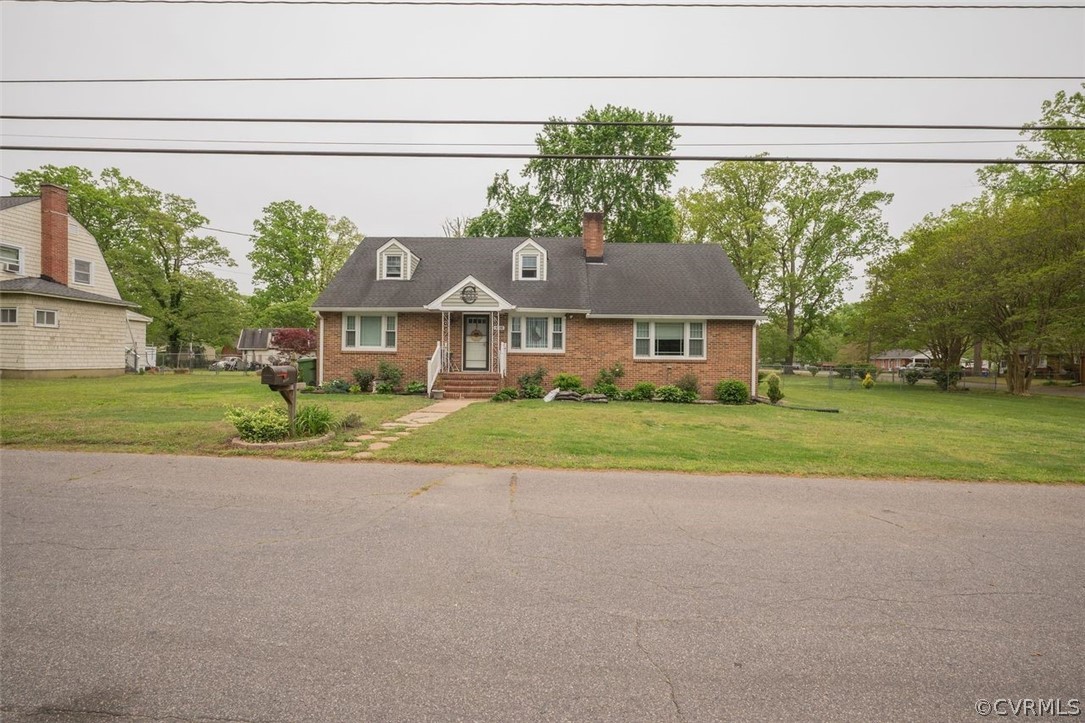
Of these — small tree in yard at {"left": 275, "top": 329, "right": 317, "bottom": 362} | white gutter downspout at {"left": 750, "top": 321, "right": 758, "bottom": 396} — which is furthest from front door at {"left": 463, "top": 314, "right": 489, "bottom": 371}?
small tree in yard at {"left": 275, "top": 329, "right": 317, "bottom": 362}

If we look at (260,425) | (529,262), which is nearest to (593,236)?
(529,262)

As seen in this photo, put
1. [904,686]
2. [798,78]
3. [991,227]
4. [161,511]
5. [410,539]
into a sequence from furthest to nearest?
[991,227], [798,78], [161,511], [410,539], [904,686]

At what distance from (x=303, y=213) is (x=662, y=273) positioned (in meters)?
33.5

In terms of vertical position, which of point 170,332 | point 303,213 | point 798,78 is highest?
point 303,213

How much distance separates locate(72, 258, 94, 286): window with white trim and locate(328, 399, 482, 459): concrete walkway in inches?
898

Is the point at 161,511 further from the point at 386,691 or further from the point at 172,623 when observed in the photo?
the point at 386,691

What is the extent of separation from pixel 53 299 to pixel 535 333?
21.8m

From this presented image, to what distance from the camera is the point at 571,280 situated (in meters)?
20.6

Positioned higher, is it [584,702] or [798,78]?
[798,78]

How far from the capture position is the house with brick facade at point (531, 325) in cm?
1878

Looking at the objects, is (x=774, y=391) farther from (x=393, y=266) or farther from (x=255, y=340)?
(x=255, y=340)

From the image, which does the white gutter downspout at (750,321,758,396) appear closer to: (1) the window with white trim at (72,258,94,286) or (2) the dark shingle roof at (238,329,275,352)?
(1) the window with white trim at (72,258,94,286)

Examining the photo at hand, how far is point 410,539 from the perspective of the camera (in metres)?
4.48

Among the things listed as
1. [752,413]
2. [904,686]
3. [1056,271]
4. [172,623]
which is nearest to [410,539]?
[172,623]
